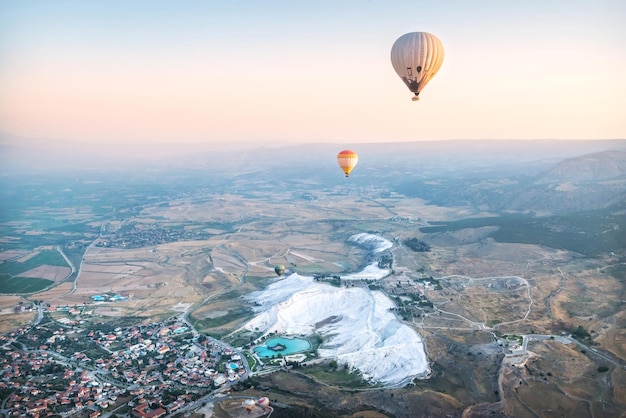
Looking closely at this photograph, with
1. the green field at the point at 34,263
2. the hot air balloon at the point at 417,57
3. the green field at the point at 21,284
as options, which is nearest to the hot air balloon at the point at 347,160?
the hot air balloon at the point at 417,57

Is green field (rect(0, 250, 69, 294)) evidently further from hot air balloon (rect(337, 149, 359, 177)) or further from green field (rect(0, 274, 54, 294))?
hot air balloon (rect(337, 149, 359, 177))

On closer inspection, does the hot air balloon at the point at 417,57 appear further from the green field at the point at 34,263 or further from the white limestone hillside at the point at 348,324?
the green field at the point at 34,263

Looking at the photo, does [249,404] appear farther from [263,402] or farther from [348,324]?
[348,324]

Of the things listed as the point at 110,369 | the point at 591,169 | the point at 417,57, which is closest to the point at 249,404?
the point at 110,369

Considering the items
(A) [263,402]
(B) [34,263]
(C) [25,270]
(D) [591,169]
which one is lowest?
(B) [34,263]

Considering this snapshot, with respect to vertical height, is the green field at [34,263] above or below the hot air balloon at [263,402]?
below

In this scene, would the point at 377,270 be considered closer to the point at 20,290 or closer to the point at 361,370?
the point at 361,370

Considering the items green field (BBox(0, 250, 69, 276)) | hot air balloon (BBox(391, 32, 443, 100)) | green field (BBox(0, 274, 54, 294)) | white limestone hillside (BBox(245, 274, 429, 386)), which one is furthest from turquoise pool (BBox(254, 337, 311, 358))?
green field (BBox(0, 250, 69, 276))
